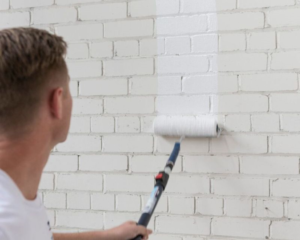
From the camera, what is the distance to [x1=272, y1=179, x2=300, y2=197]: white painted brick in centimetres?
174

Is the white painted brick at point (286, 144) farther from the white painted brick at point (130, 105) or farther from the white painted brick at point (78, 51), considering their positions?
the white painted brick at point (78, 51)

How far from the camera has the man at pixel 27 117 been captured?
3.15 ft

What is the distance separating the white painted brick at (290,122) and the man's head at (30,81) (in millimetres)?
963

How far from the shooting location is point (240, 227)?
5.91 ft

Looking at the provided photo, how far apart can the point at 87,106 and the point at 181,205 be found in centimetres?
57

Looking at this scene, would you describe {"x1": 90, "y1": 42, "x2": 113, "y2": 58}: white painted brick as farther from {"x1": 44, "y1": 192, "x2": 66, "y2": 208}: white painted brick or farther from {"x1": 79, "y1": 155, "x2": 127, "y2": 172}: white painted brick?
{"x1": 44, "y1": 192, "x2": 66, "y2": 208}: white painted brick

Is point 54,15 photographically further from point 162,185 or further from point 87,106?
point 162,185

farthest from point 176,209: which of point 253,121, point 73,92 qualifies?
point 73,92

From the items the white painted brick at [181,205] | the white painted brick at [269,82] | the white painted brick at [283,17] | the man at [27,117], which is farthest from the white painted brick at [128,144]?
the man at [27,117]

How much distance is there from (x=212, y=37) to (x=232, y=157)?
18.5 inches

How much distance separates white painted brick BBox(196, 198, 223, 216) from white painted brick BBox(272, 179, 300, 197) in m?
0.21

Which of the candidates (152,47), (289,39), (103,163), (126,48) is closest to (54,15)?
(126,48)

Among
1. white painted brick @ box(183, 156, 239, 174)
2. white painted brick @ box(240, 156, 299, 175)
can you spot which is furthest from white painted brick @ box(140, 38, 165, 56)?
white painted brick @ box(240, 156, 299, 175)

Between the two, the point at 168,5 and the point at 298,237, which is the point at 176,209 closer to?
the point at 298,237
